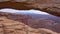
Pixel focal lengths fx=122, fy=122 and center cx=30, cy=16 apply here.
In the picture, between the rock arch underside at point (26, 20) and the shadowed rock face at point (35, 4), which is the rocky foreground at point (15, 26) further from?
the shadowed rock face at point (35, 4)

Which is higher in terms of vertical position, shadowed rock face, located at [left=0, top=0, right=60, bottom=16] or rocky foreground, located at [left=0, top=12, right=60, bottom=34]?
shadowed rock face, located at [left=0, top=0, right=60, bottom=16]

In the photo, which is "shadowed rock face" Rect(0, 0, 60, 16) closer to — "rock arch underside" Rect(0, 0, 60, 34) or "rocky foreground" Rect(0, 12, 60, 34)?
"rock arch underside" Rect(0, 0, 60, 34)

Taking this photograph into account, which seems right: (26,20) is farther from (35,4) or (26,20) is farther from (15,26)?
(35,4)

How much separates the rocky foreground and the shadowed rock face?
16 centimetres

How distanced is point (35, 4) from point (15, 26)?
0.76 feet

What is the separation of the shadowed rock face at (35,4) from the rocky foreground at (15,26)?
164 mm

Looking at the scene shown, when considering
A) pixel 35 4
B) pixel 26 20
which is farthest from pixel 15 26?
pixel 35 4

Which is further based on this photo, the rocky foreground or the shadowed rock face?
the rocky foreground

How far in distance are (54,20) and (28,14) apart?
0.20 m

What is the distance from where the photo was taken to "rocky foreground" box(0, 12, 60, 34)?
0.79 m

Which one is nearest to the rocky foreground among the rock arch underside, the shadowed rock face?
the rock arch underside

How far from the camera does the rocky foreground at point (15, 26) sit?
79 centimetres

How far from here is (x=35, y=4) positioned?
69cm

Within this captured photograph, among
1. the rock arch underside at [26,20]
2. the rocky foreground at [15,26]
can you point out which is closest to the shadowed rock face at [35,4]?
the rock arch underside at [26,20]
